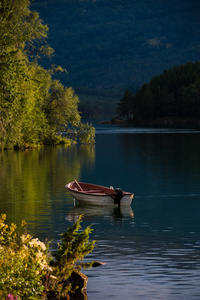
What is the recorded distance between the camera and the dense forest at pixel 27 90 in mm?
48281

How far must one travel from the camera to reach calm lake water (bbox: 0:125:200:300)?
1692 cm

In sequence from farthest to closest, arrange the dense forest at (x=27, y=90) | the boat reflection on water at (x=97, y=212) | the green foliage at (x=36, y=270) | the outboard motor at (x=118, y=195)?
the dense forest at (x=27, y=90), the outboard motor at (x=118, y=195), the boat reflection on water at (x=97, y=212), the green foliage at (x=36, y=270)

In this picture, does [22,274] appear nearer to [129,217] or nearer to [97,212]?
[129,217]

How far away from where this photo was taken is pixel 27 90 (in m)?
67.1

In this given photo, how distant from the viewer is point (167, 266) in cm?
1853

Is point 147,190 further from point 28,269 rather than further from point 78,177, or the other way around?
point 28,269

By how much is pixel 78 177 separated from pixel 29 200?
1340 centimetres

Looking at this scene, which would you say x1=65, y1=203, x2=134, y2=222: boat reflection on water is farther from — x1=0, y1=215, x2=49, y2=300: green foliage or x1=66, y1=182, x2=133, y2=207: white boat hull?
x1=0, y1=215, x2=49, y2=300: green foliage

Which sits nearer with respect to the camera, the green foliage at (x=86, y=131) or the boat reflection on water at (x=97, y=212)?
the boat reflection on water at (x=97, y=212)

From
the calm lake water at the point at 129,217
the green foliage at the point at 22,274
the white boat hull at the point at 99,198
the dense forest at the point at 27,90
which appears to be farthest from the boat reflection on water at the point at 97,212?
the dense forest at the point at 27,90

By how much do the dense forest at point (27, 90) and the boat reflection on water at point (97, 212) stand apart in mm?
18417

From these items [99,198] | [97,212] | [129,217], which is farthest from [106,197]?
[129,217]

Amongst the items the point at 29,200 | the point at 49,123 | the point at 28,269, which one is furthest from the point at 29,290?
the point at 49,123

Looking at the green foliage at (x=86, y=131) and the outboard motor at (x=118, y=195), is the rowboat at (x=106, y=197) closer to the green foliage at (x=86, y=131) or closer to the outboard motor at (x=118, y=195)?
the outboard motor at (x=118, y=195)
